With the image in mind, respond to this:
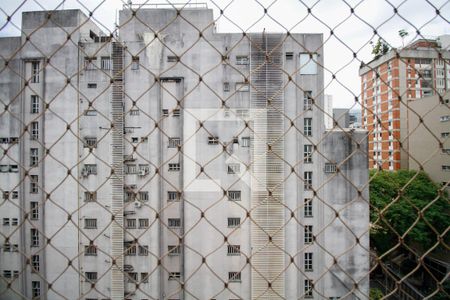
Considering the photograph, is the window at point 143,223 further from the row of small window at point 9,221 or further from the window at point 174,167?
the row of small window at point 9,221

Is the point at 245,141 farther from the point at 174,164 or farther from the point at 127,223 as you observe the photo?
the point at 127,223

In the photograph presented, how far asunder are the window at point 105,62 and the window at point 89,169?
1.87 metres

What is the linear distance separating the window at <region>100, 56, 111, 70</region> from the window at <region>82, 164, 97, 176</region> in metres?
1.87

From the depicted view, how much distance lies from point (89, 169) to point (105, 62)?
208 centimetres

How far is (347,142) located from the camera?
17.0 ft

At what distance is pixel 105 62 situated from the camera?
6.19 metres

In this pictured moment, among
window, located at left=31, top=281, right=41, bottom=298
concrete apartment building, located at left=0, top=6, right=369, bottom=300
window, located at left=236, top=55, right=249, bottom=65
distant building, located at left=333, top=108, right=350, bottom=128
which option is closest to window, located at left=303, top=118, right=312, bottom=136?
concrete apartment building, located at left=0, top=6, right=369, bottom=300

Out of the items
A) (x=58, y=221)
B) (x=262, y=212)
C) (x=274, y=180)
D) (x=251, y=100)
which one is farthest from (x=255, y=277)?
(x=58, y=221)

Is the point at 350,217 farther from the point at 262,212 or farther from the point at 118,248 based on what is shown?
the point at 118,248

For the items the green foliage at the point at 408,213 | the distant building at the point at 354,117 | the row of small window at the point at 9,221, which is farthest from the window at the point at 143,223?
the green foliage at the point at 408,213

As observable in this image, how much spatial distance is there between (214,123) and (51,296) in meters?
4.60

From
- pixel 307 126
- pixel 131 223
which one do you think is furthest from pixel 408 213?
pixel 131 223

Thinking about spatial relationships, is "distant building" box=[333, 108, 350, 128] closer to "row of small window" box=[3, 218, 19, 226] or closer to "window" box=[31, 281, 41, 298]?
"row of small window" box=[3, 218, 19, 226]

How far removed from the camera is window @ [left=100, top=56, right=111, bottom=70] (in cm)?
603
